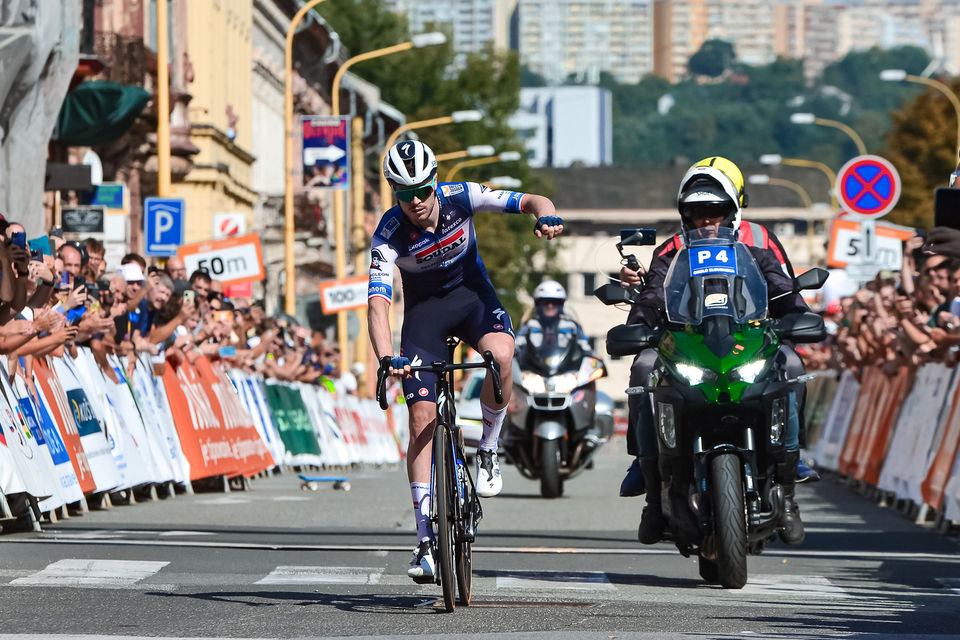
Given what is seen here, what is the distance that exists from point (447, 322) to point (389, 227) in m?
0.49

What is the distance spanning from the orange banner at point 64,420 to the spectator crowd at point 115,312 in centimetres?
22

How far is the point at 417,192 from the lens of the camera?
10.0 meters

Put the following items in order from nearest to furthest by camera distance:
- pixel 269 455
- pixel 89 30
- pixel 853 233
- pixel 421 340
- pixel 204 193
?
1. pixel 421 340
2. pixel 269 455
3. pixel 853 233
4. pixel 89 30
5. pixel 204 193

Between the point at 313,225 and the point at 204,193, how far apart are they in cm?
1489

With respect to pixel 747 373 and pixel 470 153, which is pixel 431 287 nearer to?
pixel 747 373

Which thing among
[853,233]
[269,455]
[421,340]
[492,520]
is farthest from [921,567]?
[853,233]

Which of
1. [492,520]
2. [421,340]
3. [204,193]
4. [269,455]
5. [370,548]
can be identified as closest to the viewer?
[421,340]

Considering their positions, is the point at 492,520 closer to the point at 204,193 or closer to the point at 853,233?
the point at 853,233

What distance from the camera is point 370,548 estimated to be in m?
13.3

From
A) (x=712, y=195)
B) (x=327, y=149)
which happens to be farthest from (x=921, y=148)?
(x=712, y=195)

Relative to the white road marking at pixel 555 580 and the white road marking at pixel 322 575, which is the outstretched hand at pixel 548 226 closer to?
the white road marking at pixel 555 580

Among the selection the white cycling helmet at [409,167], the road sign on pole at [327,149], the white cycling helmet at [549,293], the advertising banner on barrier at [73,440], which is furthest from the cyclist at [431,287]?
the road sign on pole at [327,149]

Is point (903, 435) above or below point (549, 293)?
below

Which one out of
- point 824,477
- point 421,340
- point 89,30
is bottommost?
point 824,477
